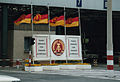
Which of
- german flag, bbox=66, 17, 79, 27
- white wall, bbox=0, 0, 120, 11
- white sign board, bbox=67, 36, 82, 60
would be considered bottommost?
white sign board, bbox=67, 36, 82, 60

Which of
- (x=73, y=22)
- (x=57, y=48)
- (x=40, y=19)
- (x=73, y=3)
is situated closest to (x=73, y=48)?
(x=57, y=48)

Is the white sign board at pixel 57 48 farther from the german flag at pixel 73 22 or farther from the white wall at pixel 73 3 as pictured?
the white wall at pixel 73 3

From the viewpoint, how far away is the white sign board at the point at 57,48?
31.4 m

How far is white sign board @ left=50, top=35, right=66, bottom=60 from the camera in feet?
103

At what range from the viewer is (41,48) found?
101 feet

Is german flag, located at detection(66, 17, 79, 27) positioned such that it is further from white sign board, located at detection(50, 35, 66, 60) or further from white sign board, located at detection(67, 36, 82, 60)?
white sign board, located at detection(50, 35, 66, 60)

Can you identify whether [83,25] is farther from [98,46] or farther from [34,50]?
[34,50]

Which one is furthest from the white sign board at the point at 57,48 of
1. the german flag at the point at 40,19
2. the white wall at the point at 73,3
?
the white wall at the point at 73,3

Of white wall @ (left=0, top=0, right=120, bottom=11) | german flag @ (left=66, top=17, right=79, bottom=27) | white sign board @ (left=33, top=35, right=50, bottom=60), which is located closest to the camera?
white sign board @ (left=33, top=35, right=50, bottom=60)

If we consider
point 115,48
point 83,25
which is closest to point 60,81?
point 115,48

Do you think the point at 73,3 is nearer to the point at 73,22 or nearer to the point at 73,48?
the point at 73,22

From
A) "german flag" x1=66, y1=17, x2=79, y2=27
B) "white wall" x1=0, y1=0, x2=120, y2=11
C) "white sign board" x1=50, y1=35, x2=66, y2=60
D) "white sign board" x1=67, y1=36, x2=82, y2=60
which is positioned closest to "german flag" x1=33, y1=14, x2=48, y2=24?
"white sign board" x1=50, y1=35, x2=66, y2=60

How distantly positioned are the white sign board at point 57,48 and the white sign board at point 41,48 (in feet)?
1.86

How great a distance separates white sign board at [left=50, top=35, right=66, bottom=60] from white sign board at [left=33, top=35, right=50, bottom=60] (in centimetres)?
57
